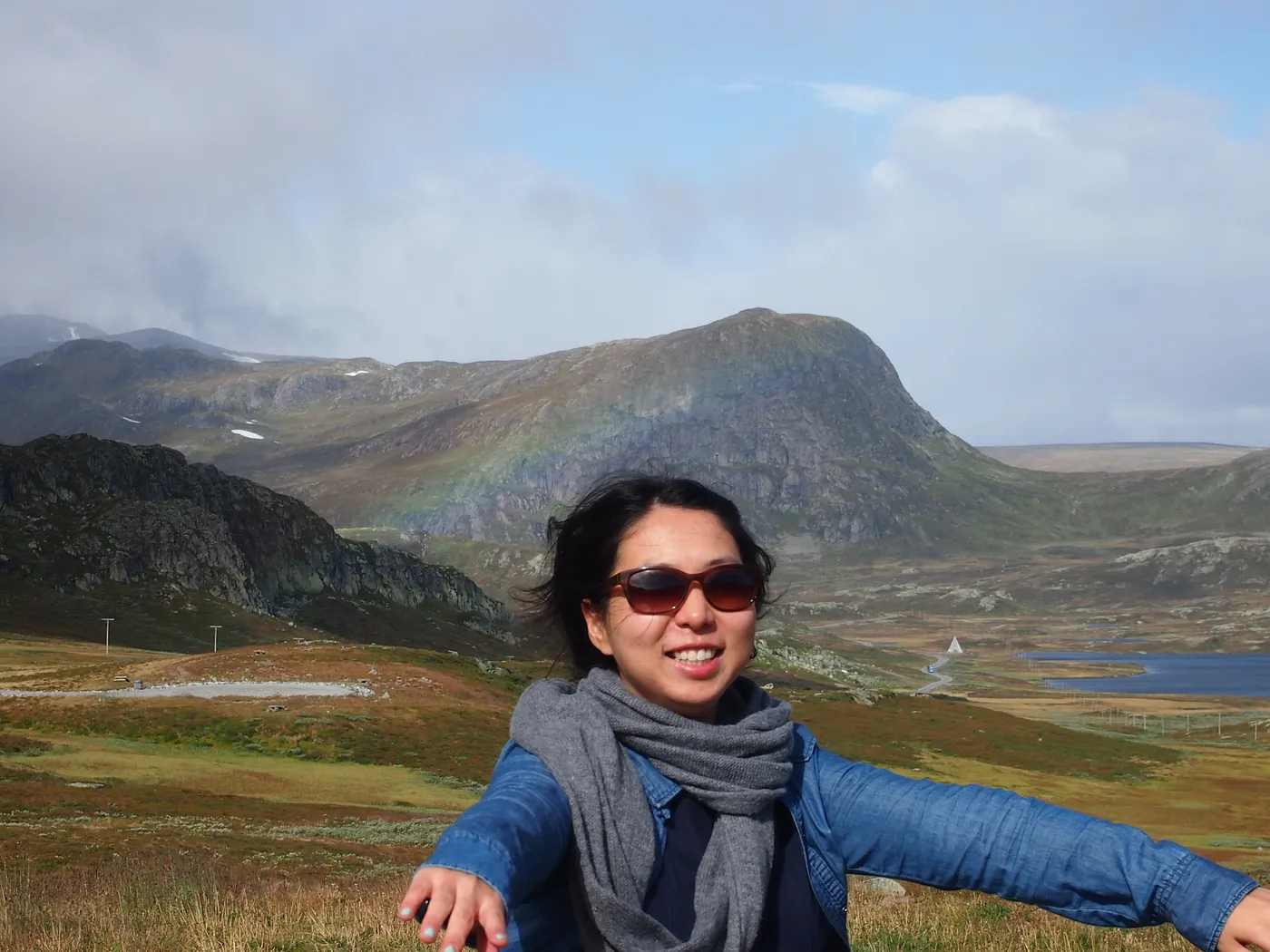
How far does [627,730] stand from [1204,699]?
198435 millimetres

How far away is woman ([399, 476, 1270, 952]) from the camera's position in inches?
145

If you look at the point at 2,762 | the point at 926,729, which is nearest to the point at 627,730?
the point at 2,762

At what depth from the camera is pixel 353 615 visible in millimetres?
176750

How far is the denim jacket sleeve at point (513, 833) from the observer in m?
3.15

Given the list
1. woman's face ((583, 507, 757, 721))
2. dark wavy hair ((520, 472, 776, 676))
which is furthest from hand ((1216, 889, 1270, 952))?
dark wavy hair ((520, 472, 776, 676))

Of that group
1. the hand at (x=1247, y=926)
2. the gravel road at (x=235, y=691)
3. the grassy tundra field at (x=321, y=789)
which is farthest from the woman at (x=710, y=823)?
the gravel road at (x=235, y=691)

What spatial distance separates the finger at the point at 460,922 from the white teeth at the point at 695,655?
161cm

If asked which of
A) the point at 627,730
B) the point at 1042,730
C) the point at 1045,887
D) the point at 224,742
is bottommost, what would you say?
the point at 1042,730

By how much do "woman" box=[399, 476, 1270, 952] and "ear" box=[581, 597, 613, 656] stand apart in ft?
0.04

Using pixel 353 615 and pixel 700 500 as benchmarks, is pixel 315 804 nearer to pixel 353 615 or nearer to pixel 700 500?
pixel 700 500

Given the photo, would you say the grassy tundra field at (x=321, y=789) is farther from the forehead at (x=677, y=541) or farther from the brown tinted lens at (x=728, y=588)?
the brown tinted lens at (x=728, y=588)

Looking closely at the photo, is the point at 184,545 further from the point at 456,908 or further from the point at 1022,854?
the point at 456,908

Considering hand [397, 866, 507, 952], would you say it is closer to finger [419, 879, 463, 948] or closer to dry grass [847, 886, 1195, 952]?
finger [419, 879, 463, 948]

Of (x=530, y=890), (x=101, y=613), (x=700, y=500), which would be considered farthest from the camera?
(x=101, y=613)
